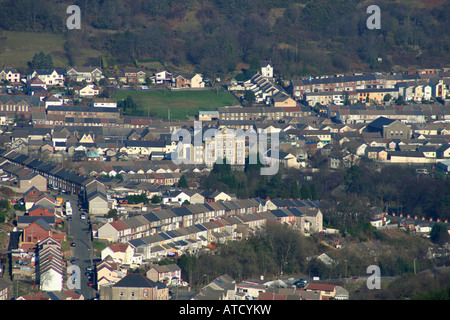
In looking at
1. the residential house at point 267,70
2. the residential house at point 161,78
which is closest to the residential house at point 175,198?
the residential house at point 161,78

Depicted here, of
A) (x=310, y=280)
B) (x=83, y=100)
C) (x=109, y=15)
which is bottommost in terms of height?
(x=310, y=280)

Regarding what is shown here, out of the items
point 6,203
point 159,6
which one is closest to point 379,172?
point 6,203

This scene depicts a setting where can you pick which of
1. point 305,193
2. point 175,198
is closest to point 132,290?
point 175,198

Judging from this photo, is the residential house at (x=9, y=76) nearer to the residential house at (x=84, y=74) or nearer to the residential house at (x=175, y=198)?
the residential house at (x=84, y=74)

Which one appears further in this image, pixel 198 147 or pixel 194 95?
pixel 194 95

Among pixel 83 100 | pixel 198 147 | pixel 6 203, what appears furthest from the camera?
pixel 83 100
